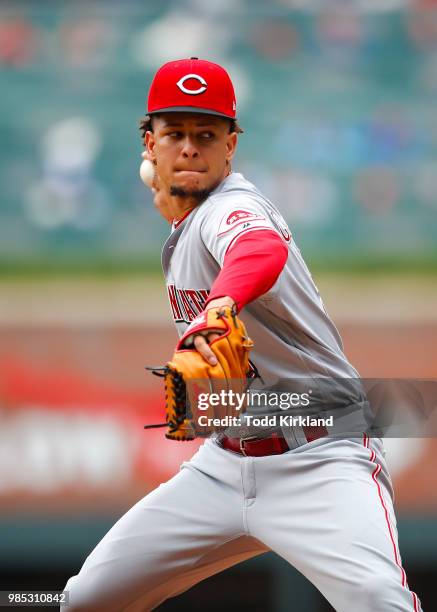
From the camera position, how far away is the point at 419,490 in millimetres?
4504

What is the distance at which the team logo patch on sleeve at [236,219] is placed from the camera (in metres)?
1.96

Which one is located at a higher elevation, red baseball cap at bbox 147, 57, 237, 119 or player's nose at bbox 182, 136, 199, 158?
red baseball cap at bbox 147, 57, 237, 119

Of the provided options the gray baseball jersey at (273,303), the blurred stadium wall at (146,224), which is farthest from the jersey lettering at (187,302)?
the blurred stadium wall at (146,224)

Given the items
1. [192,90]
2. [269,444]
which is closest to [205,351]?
[269,444]

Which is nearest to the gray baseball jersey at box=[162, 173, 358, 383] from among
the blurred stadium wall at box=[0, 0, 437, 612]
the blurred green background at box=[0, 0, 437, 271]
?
the blurred stadium wall at box=[0, 0, 437, 612]

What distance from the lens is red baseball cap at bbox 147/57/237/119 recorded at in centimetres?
222

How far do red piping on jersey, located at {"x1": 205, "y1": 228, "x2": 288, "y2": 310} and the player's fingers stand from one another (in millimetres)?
81

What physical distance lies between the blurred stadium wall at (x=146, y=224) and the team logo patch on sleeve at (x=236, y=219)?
2619 mm

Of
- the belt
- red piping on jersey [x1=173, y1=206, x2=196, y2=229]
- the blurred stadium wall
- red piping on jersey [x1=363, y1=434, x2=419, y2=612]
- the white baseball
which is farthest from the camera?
the blurred stadium wall

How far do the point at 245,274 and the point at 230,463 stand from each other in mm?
569

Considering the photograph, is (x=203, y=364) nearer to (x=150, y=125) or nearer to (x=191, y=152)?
(x=191, y=152)

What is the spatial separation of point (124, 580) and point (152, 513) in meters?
0.15

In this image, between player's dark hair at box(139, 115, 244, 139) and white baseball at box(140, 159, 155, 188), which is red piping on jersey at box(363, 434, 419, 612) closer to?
player's dark hair at box(139, 115, 244, 139)

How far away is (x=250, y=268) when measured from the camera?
1.81 m
